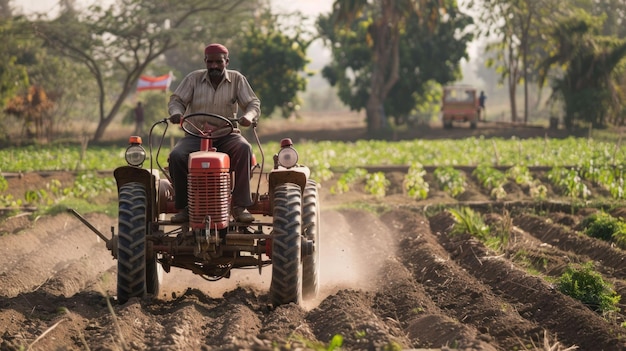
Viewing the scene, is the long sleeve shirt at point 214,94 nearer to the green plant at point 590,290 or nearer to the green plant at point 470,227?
the green plant at point 590,290

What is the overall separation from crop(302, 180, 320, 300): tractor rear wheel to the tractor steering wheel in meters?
1.17

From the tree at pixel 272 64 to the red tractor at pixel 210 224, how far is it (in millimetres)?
41128

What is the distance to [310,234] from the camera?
957 centimetres

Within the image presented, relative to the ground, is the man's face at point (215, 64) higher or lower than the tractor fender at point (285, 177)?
higher

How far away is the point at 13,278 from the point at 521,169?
13.6 m

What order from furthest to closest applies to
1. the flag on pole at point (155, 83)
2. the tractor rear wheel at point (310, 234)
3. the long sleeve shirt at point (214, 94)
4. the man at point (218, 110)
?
1. the flag on pole at point (155, 83)
2. the tractor rear wheel at point (310, 234)
3. the long sleeve shirt at point (214, 94)
4. the man at point (218, 110)

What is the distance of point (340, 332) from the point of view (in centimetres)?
750

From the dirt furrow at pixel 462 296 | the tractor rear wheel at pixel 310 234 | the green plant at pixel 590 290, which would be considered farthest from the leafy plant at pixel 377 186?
the green plant at pixel 590 290

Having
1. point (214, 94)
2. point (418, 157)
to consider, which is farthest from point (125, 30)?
point (214, 94)

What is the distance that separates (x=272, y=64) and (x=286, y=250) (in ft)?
140

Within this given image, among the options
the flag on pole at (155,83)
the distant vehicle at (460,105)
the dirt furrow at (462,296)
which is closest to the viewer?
the dirt furrow at (462,296)

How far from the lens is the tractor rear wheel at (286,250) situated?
878 centimetres

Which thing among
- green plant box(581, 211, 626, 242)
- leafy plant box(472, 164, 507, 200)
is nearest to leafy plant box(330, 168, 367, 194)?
leafy plant box(472, 164, 507, 200)

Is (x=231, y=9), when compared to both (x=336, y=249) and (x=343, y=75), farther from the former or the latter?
(x=336, y=249)
